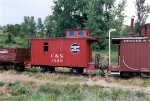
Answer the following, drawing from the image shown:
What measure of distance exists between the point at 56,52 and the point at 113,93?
10316mm

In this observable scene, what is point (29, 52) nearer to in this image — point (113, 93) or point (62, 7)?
point (113, 93)

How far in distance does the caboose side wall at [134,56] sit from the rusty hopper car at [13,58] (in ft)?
30.2

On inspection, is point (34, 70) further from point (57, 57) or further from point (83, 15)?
point (83, 15)

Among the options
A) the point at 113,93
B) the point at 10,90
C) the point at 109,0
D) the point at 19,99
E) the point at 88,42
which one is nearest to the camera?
the point at 19,99

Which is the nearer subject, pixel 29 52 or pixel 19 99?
pixel 19 99

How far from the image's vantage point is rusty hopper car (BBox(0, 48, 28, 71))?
28.9m

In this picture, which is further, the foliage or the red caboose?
the foliage

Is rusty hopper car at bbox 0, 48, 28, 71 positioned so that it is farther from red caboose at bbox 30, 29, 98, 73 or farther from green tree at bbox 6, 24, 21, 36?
green tree at bbox 6, 24, 21, 36

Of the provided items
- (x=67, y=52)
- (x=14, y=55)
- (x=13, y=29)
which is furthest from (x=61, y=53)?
(x=13, y=29)

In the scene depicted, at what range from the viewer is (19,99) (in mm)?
15555

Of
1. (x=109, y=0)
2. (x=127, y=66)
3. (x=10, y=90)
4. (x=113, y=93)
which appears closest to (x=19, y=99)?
(x=10, y=90)

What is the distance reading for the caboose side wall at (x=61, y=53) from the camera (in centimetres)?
2538

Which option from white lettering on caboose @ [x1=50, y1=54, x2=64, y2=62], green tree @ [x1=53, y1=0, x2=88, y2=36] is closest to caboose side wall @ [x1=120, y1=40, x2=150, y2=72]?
white lettering on caboose @ [x1=50, y1=54, x2=64, y2=62]

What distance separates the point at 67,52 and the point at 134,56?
513cm
